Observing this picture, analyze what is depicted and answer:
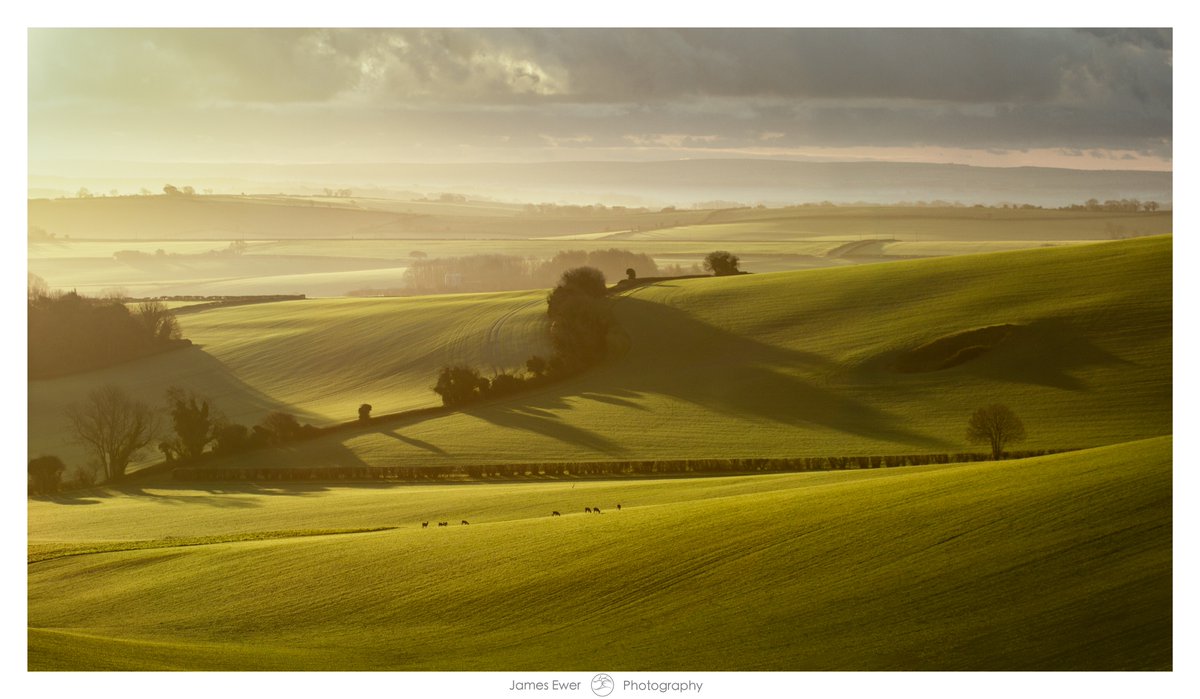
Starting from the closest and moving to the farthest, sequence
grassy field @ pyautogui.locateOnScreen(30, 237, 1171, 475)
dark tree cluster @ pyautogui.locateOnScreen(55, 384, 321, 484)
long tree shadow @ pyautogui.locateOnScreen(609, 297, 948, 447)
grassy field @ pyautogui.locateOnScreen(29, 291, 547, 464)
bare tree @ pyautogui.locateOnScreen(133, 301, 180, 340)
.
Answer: grassy field @ pyautogui.locateOnScreen(30, 237, 1171, 475), dark tree cluster @ pyautogui.locateOnScreen(55, 384, 321, 484), long tree shadow @ pyautogui.locateOnScreen(609, 297, 948, 447), grassy field @ pyautogui.locateOnScreen(29, 291, 547, 464), bare tree @ pyautogui.locateOnScreen(133, 301, 180, 340)

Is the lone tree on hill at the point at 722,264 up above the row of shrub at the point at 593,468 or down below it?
above

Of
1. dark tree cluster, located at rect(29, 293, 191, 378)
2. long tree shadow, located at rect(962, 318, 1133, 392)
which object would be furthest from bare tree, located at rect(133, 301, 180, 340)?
long tree shadow, located at rect(962, 318, 1133, 392)

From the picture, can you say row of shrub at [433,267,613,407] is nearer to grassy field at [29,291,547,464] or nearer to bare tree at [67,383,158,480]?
grassy field at [29,291,547,464]

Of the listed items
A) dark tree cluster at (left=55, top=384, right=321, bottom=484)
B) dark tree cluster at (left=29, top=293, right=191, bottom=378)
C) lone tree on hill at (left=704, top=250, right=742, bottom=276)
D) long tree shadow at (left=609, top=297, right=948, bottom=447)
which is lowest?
dark tree cluster at (left=55, top=384, right=321, bottom=484)

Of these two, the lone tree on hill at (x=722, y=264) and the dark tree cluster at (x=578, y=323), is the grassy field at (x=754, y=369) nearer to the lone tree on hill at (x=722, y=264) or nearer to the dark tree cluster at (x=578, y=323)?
the dark tree cluster at (x=578, y=323)

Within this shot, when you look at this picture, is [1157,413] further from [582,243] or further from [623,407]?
[582,243]

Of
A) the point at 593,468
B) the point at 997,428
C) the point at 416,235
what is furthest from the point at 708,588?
the point at 416,235

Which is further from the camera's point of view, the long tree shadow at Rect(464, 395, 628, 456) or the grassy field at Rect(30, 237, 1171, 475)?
the long tree shadow at Rect(464, 395, 628, 456)

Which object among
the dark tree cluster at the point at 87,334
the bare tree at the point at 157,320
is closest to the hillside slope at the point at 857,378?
the dark tree cluster at the point at 87,334
